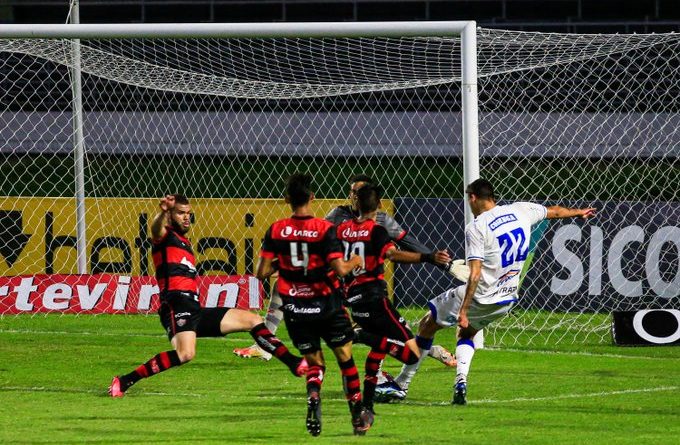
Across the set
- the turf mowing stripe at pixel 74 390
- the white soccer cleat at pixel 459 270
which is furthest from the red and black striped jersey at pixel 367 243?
the turf mowing stripe at pixel 74 390

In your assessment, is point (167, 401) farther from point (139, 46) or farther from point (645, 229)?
point (139, 46)

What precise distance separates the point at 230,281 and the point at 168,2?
11.9 metres

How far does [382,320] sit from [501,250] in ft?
3.68

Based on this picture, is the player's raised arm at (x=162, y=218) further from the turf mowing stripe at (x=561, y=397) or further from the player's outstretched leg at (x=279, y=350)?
the turf mowing stripe at (x=561, y=397)

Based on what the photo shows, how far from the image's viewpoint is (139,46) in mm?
22047

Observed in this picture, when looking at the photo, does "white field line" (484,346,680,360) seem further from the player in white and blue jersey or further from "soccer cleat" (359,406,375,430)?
"soccer cleat" (359,406,375,430)

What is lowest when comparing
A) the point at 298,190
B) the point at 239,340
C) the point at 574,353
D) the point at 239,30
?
the point at 239,340

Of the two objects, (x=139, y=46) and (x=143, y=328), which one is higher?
(x=139, y=46)

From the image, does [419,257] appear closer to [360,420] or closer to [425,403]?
[425,403]

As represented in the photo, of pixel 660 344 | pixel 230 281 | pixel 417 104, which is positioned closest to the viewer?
pixel 660 344

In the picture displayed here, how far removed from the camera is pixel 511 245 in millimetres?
10133

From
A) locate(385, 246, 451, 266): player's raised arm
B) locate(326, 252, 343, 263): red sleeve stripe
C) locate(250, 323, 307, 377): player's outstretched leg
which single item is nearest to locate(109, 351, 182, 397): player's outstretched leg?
locate(250, 323, 307, 377): player's outstretched leg

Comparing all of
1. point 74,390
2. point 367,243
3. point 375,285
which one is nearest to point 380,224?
A: point 375,285

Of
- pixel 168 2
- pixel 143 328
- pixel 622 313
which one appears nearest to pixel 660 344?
pixel 622 313
